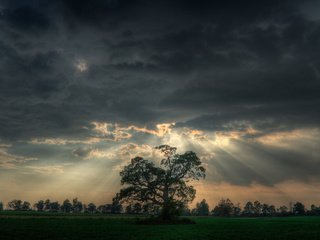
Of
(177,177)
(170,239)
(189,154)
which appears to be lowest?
(170,239)

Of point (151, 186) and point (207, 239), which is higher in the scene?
point (151, 186)

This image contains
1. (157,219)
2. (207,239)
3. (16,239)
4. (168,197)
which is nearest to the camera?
(16,239)

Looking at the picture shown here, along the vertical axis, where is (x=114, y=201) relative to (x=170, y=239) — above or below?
above

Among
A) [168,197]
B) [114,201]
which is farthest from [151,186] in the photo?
[114,201]

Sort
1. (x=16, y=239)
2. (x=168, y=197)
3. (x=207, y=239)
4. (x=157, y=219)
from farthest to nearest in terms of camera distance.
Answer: (x=168, y=197), (x=157, y=219), (x=207, y=239), (x=16, y=239)

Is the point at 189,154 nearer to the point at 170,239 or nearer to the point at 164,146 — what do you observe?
the point at 164,146

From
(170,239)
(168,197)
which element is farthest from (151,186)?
(170,239)

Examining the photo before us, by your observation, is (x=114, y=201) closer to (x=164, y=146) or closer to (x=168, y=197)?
(x=168, y=197)

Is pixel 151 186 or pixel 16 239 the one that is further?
pixel 151 186

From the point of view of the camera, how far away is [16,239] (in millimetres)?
29641

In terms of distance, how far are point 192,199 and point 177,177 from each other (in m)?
6.48

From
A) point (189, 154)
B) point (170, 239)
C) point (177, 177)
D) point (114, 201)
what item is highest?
point (189, 154)

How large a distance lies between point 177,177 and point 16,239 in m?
50.2

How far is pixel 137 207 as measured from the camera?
251 feet
